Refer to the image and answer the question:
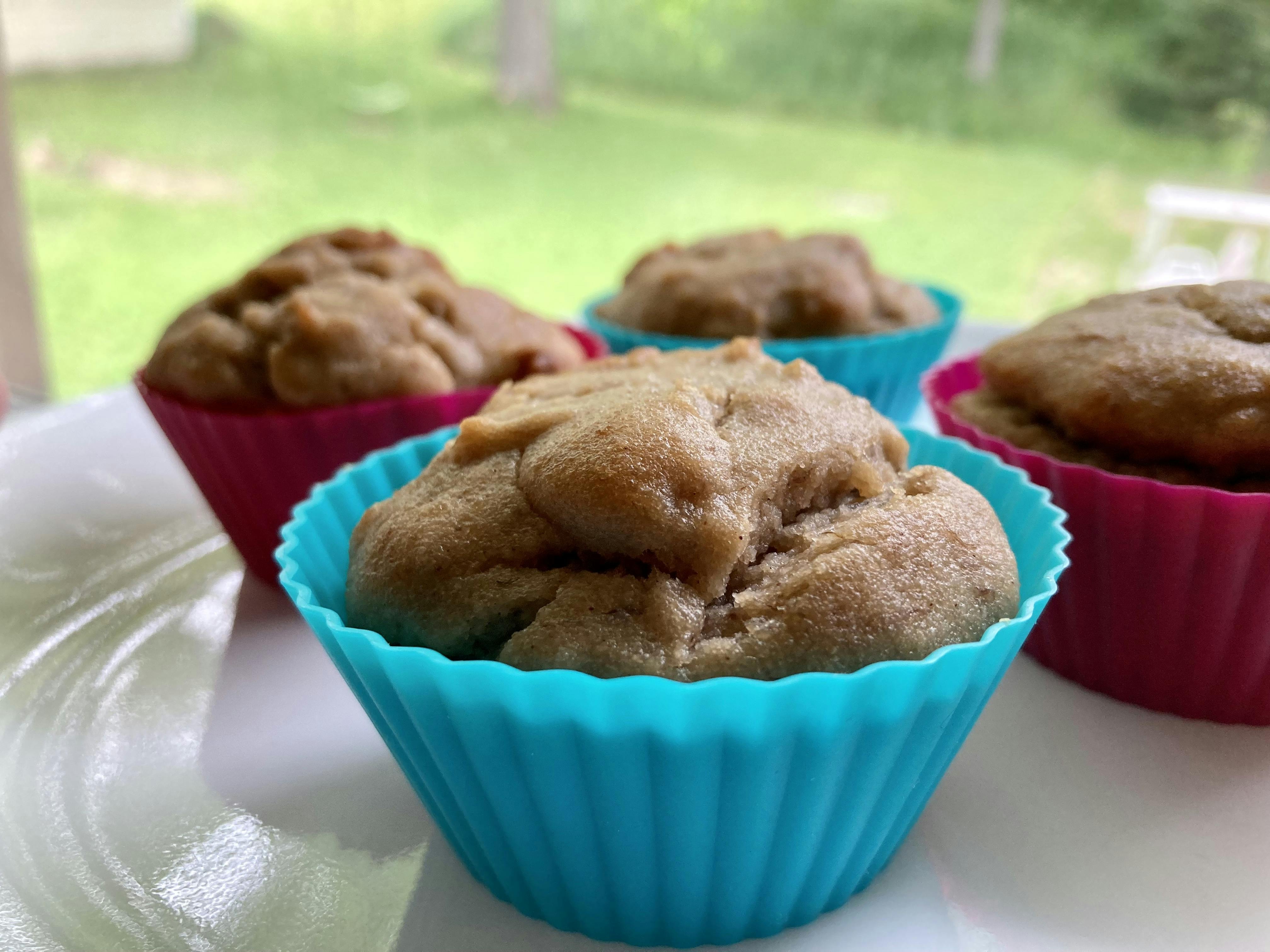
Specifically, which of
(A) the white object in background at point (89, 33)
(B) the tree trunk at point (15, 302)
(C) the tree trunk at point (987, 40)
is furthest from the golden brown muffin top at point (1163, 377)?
(A) the white object in background at point (89, 33)

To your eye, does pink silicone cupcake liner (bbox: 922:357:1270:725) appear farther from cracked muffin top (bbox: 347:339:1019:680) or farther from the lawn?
the lawn

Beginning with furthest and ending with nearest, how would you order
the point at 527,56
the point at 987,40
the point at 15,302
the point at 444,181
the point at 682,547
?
the point at 444,181 < the point at 527,56 < the point at 987,40 < the point at 15,302 < the point at 682,547

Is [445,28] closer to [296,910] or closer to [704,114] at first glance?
[704,114]

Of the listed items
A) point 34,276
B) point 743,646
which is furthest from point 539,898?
point 34,276

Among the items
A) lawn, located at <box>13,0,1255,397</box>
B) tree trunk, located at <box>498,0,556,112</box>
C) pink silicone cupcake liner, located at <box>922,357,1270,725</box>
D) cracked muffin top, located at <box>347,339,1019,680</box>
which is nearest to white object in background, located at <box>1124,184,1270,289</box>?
lawn, located at <box>13,0,1255,397</box>

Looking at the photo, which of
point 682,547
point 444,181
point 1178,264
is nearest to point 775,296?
point 682,547

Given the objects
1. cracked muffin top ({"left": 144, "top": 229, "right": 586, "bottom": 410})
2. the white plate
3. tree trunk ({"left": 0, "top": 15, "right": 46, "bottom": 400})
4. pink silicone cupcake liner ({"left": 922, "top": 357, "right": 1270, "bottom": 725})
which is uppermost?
cracked muffin top ({"left": 144, "top": 229, "right": 586, "bottom": 410})

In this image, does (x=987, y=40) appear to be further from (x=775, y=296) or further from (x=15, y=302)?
(x=15, y=302)
